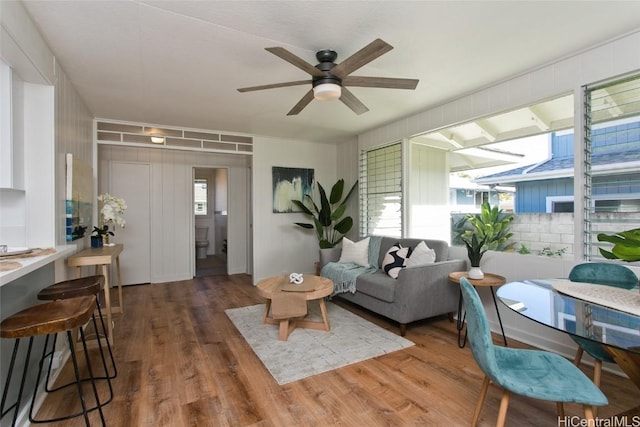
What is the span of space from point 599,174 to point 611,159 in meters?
0.13

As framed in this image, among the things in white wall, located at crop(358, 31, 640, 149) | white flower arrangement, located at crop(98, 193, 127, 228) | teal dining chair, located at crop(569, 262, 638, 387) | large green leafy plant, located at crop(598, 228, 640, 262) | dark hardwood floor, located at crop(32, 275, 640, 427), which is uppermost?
white wall, located at crop(358, 31, 640, 149)

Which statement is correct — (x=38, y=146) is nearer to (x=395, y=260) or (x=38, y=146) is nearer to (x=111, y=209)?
(x=111, y=209)

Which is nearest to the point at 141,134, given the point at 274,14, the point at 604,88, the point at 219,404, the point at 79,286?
the point at 79,286

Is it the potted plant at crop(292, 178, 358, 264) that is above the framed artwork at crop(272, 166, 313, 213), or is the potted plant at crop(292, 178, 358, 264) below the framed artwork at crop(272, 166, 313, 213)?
below

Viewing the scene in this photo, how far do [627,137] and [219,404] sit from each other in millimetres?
3451

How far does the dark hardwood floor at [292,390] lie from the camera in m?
1.87

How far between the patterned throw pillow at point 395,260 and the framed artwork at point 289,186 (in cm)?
235

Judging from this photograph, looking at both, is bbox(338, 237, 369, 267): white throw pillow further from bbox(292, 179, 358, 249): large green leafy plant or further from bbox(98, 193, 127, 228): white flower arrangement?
bbox(98, 193, 127, 228): white flower arrangement

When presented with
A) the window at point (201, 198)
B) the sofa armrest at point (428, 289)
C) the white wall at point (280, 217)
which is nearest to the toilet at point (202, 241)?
the window at point (201, 198)

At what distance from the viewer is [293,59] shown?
2.00 m

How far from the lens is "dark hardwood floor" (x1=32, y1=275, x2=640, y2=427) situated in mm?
1866

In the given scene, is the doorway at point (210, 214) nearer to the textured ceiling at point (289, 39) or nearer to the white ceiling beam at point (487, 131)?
the textured ceiling at point (289, 39)

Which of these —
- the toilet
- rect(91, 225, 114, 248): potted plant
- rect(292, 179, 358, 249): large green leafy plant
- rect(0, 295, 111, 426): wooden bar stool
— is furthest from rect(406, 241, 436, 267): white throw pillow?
the toilet

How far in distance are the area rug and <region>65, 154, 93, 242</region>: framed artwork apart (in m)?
1.79
